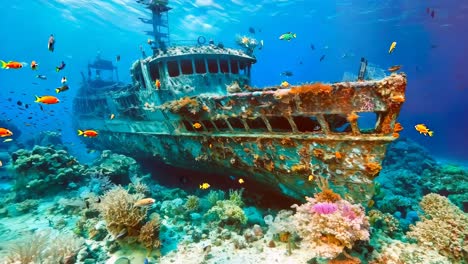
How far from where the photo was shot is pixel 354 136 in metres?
5.54

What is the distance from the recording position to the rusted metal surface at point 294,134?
5.23 meters

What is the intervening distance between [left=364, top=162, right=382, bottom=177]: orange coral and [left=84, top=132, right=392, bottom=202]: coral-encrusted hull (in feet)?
0.07

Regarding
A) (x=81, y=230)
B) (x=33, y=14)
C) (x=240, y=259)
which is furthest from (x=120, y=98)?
(x=33, y=14)

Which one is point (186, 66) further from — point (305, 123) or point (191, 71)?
point (305, 123)

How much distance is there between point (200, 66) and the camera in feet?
37.7

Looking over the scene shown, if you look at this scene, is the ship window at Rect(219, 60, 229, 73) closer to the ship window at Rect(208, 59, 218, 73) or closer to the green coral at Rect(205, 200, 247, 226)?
the ship window at Rect(208, 59, 218, 73)

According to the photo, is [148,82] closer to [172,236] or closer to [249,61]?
[249,61]

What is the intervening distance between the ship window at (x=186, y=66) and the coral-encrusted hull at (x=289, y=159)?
10.0 ft

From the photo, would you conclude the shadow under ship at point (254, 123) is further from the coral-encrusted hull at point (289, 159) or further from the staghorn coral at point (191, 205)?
the staghorn coral at point (191, 205)

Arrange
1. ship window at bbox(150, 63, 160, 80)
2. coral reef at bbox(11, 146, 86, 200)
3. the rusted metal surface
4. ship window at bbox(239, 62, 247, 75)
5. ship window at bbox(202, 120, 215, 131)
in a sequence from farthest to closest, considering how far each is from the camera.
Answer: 1. ship window at bbox(239, 62, 247, 75)
2. ship window at bbox(150, 63, 160, 80)
3. coral reef at bbox(11, 146, 86, 200)
4. ship window at bbox(202, 120, 215, 131)
5. the rusted metal surface

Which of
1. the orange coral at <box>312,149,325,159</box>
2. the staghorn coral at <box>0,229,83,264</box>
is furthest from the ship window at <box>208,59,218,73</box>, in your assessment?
the staghorn coral at <box>0,229,83,264</box>

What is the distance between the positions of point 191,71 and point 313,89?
6.91 m

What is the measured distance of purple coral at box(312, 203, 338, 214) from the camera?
4.72 metres

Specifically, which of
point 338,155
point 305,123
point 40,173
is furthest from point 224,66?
point 40,173
